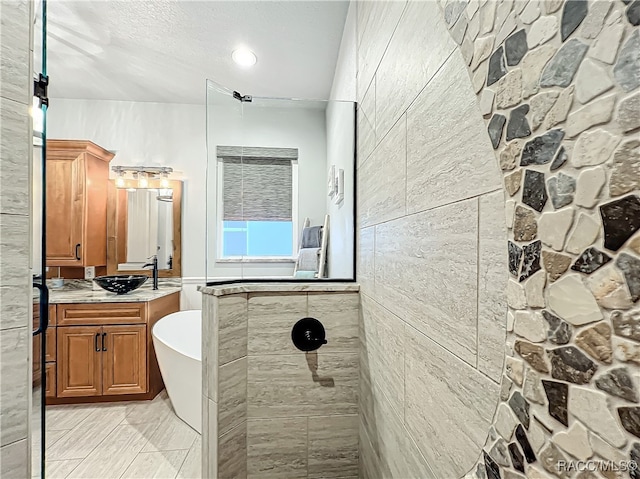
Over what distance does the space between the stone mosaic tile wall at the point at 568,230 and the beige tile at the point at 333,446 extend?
1282mm

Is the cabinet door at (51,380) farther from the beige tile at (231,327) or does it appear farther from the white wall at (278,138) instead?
the beige tile at (231,327)

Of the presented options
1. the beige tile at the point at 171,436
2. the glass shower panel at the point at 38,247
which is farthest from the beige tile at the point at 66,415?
the glass shower panel at the point at 38,247

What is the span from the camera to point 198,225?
139 inches

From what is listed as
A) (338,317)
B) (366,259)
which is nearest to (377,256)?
(366,259)

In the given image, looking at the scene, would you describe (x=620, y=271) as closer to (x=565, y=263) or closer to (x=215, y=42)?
(x=565, y=263)

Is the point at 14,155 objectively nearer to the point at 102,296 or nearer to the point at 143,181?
the point at 102,296

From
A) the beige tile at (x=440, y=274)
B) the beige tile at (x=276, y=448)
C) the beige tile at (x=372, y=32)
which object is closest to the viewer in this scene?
the beige tile at (x=440, y=274)

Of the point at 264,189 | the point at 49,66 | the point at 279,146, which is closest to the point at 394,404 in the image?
the point at 264,189

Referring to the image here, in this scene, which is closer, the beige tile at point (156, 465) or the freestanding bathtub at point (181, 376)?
the beige tile at point (156, 465)

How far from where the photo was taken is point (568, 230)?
0.36m

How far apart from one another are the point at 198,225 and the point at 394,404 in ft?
9.78

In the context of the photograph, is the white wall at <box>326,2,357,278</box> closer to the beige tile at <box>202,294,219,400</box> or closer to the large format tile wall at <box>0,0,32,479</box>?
the beige tile at <box>202,294,219,400</box>

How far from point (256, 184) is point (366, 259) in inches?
31.8

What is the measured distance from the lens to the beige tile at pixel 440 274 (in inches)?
24.4
